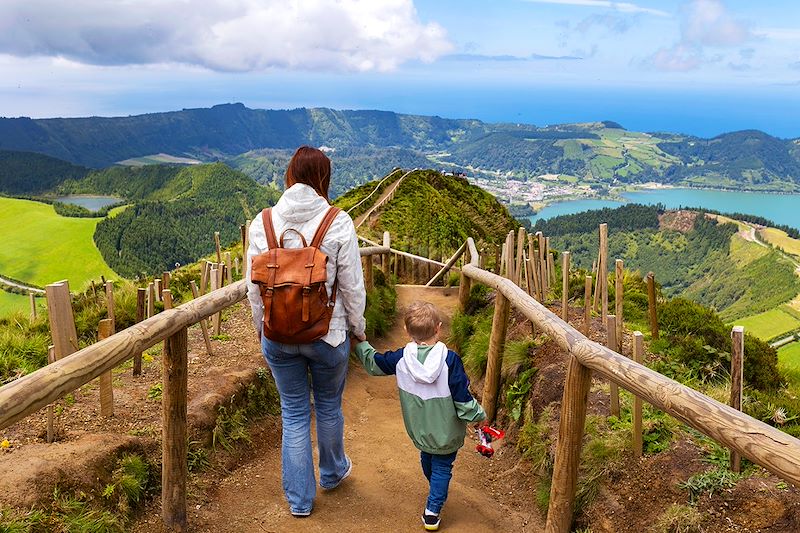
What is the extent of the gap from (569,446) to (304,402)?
161 cm

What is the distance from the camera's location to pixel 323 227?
3391 mm

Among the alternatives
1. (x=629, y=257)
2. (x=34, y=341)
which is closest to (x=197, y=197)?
(x=629, y=257)

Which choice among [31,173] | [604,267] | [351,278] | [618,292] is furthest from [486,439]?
[31,173]

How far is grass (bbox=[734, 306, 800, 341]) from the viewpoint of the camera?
5372cm

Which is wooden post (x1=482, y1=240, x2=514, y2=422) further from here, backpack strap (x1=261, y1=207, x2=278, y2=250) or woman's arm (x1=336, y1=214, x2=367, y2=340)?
backpack strap (x1=261, y1=207, x2=278, y2=250)

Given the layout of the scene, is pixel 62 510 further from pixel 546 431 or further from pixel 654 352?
pixel 654 352

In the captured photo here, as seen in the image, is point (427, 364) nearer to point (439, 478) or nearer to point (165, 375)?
point (439, 478)

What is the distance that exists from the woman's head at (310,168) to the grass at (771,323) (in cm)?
5724

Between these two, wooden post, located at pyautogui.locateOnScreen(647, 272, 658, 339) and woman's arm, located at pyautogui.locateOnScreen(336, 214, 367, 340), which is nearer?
woman's arm, located at pyautogui.locateOnScreen(336, 214, 367, 340)

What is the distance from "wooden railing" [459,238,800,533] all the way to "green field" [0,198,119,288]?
79733mm

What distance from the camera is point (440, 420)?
3646mm

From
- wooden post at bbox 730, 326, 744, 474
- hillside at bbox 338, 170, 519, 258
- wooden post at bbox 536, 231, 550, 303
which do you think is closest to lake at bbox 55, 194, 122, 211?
hillside at bbox 338, 170, 519, 258

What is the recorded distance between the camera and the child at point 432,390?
357 centimetres

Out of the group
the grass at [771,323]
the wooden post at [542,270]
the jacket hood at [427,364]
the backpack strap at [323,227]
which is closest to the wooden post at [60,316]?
the backpack strap at [323,227]
